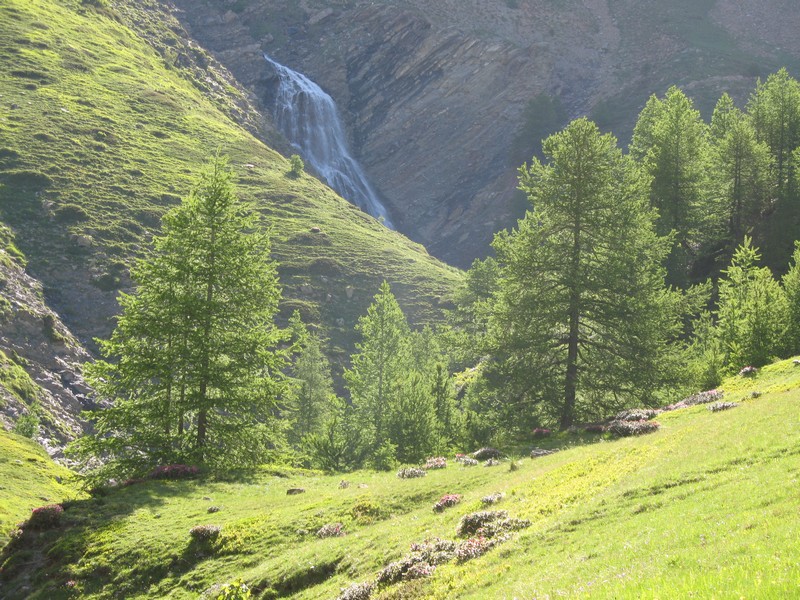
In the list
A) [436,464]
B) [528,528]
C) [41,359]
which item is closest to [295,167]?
[41,359]

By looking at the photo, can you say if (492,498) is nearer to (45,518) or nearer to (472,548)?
(472,548)

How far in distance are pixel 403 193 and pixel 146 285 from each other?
534 feet

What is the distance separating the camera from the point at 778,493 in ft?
39.4

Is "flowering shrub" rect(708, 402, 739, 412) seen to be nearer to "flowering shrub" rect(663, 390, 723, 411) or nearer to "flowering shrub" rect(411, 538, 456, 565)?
"flowering shrub" rect(663, 390, 723, 411)

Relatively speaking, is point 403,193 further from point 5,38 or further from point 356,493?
point 356,493

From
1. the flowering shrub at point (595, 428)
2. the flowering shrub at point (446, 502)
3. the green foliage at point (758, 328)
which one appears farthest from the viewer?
the green foliage at point (758, 328)

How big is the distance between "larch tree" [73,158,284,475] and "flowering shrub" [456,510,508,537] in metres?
17.0

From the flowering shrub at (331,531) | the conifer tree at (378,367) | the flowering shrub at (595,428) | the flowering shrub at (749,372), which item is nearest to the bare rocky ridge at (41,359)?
the conifer tree at (378,367)

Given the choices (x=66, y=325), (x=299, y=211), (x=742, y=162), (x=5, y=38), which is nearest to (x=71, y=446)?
(x=66, y=325)

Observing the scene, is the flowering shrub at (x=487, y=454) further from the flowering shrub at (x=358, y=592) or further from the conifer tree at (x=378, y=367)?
the conifer tree at (x=378, y=367)

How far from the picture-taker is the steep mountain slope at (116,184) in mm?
85250

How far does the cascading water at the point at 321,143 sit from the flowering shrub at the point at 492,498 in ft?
516

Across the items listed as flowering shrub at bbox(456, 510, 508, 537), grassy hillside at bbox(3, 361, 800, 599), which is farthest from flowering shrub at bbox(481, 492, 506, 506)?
flowering shrub at bbox(456, 510, 508, 537)

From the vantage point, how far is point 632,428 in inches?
985
